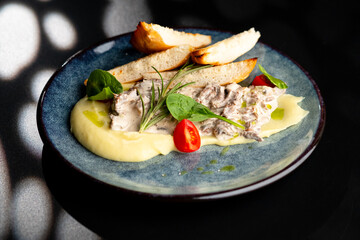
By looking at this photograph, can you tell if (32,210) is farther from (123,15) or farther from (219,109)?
(123,15)

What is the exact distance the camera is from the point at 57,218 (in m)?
2.66

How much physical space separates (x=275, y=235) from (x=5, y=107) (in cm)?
241

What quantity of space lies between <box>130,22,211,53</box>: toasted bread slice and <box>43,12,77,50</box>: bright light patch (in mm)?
1002

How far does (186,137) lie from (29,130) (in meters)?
1.31

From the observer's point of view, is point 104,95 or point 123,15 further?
point 123,15

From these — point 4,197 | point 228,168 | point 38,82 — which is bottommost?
point 4,197

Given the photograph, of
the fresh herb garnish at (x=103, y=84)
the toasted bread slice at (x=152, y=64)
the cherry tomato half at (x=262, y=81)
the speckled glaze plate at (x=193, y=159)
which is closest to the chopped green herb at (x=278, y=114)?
the speckled glaze plate at (x=193, y=159)

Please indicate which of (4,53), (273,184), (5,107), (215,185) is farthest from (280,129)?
(4,53)

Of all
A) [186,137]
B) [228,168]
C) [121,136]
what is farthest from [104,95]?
[228,168]

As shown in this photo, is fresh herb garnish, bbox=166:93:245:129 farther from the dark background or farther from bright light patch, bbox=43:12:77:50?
bright light patch, bbox=43:12:77:50

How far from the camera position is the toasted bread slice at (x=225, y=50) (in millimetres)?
3428

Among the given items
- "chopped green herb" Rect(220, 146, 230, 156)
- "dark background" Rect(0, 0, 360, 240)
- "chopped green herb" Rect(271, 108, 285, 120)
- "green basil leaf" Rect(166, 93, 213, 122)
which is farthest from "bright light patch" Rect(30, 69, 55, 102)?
"chopped green herb" Rect(271, 108, 285, 120)

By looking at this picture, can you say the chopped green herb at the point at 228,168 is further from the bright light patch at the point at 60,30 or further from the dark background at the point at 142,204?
the bright light patch at the point at 60,30

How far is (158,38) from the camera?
3568 mm
